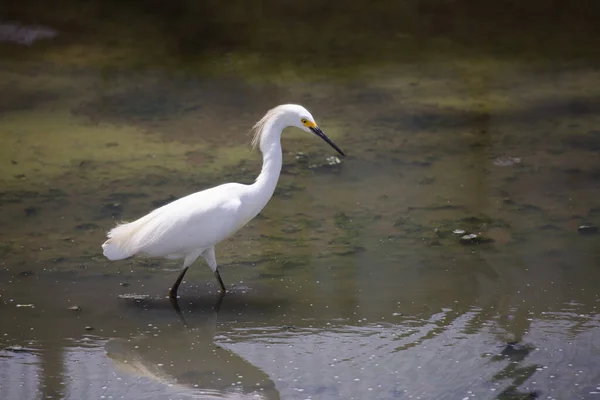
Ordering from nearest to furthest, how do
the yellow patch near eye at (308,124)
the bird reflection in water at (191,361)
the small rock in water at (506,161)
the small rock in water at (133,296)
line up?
the bird reflection in water at (191,361) → the small rock in water at (133,296) → the yellow patch near eye at (308,124) → the small rock in water at (506,161)

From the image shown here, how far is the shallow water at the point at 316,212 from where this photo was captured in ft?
14.2

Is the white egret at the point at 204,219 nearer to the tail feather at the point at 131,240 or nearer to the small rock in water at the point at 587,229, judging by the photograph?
the tail feather at the point at 131,240

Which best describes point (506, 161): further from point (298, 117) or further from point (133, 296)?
point (133, 296)

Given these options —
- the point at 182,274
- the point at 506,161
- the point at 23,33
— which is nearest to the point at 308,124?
the point at 182,274

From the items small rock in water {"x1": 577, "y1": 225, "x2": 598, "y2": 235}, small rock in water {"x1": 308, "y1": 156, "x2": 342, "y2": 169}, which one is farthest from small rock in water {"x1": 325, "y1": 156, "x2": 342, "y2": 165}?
small rock in water {"x1": 577, "y1": 225, "x2": 598, "y2": 235}

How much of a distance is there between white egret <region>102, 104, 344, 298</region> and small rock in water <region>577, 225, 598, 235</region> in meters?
1.78

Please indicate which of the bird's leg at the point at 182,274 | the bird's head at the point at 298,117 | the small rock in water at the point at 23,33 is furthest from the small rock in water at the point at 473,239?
the small rock in water at the point at 23,33

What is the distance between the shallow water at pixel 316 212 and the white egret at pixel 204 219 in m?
0.26

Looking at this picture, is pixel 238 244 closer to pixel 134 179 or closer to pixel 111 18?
pixel 134 179

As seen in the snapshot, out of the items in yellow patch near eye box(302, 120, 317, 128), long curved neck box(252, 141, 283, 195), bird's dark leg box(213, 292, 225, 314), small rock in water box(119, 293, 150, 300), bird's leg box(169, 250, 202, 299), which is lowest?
bird's dark leg box(213, 292, 225, 314)

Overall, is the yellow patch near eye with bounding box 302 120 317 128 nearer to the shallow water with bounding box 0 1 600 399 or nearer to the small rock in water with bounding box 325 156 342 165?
the shallow water with bounding box 0 1 600 399

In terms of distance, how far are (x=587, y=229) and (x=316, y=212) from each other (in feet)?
5.28

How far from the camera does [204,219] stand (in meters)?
5.09

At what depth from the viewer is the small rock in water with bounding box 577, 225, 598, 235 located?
5.95 metres
